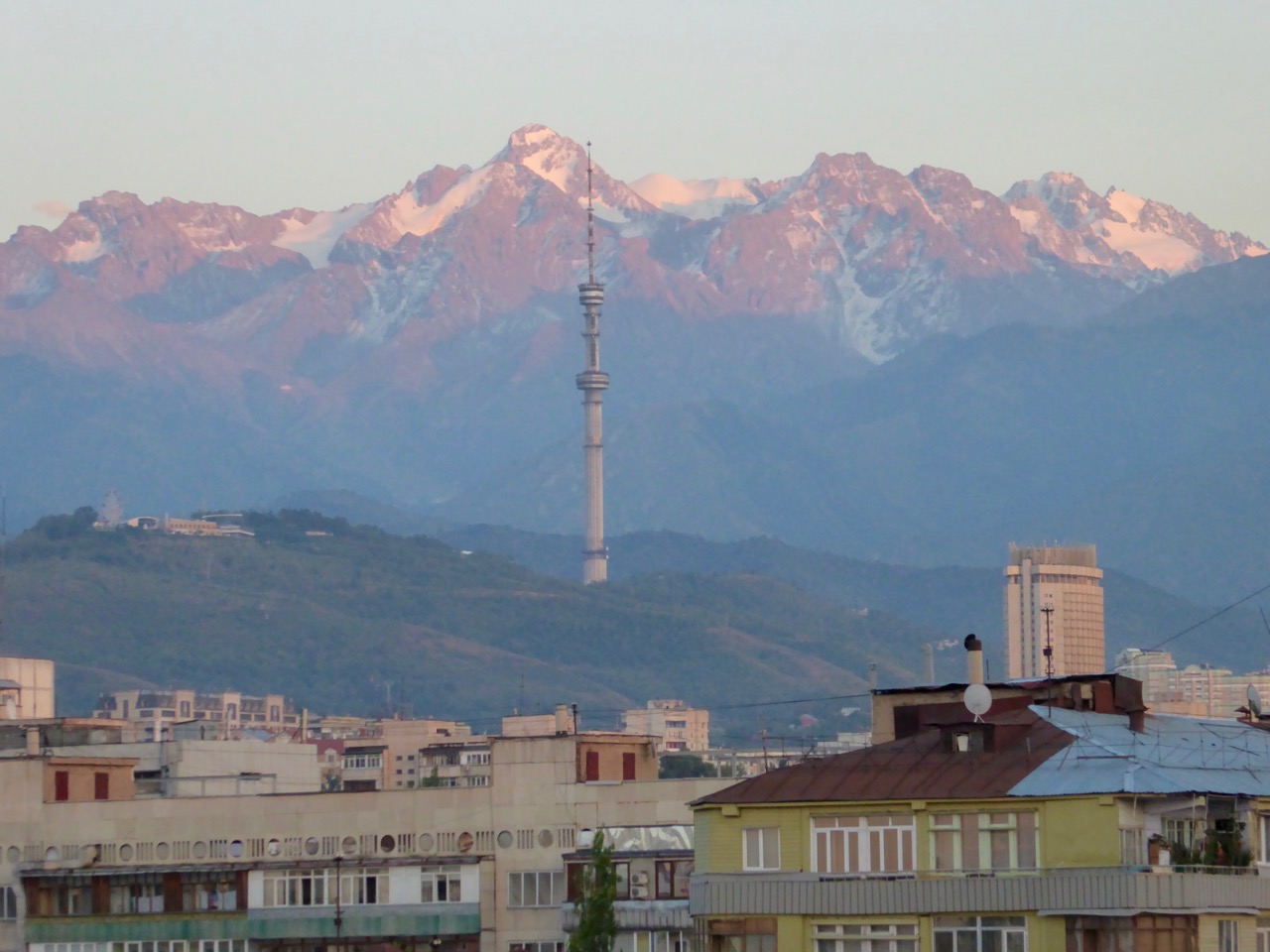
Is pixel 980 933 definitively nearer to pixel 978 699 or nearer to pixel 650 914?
pixel 978 699

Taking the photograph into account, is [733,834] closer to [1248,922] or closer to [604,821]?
[1248,922]

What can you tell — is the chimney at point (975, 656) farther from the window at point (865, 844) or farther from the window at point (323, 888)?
the window at point (323, 888)

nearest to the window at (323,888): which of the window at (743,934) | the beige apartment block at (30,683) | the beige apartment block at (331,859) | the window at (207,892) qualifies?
the beige apartment block at (331,859)

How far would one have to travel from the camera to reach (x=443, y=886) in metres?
89.8

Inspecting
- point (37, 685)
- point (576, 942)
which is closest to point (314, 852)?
point (576, 942)

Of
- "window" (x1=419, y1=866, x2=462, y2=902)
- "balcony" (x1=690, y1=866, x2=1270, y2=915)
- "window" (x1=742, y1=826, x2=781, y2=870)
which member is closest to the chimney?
"window" (x1=742, y1=826, x2=781, y2=870)

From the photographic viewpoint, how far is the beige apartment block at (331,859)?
291 feet

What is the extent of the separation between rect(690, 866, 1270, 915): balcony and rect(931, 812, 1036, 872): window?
40cm

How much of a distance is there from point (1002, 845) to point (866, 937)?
10.7 ft

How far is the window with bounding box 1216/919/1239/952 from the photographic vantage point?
56.8 meters

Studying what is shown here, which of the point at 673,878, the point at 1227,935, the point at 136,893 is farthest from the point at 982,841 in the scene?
the point at 136,893

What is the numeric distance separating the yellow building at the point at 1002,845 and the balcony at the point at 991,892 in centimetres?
4

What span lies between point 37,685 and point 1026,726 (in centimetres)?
13732

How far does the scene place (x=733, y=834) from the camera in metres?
61.4
